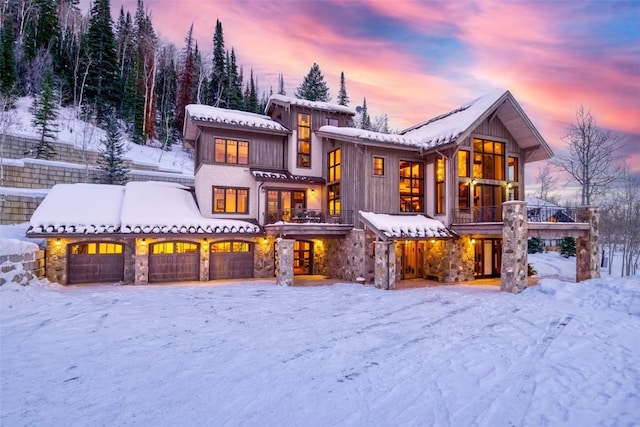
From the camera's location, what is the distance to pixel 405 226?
16406 millimetres

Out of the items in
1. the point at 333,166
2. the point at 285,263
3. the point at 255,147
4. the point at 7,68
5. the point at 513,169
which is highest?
the point at 7,68

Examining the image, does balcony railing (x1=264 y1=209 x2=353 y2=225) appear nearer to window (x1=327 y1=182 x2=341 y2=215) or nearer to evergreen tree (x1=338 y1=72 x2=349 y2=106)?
window (x1=327 y1=182 x2=341 y2=215)

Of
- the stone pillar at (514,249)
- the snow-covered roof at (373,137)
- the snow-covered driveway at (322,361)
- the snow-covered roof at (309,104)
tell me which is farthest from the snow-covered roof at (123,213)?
the stone pillar at (514,249)

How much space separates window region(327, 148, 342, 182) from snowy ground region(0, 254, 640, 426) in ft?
29.7

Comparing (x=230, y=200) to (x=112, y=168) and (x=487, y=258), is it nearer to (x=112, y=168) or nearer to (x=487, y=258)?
(x=112, y=168)

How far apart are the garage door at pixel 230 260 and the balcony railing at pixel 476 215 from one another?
443 inches

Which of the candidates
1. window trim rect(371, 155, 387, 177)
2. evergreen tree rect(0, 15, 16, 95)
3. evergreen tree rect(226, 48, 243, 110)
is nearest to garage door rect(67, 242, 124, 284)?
window trim rect(371, 155, 387, 177)

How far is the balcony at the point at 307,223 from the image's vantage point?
1702 cm

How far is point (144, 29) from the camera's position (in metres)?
49.8

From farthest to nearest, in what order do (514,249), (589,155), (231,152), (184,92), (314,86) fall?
(314,86)
(184,92)
(589,155)
(231,152)
(514,249)

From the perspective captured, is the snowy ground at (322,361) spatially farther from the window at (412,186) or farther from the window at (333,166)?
the window at (333,166)

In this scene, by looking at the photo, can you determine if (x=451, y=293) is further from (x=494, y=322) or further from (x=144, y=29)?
(x=144, y=29)

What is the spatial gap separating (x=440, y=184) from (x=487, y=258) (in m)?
5.22

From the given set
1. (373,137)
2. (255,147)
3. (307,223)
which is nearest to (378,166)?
(373,137)
